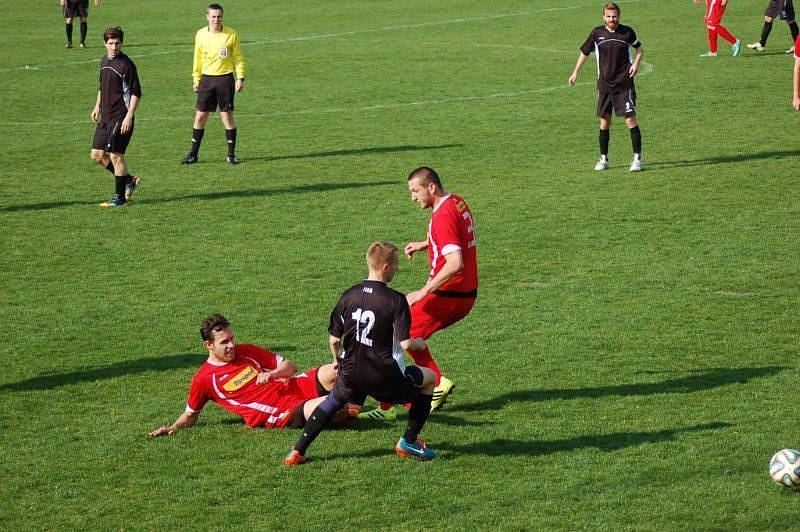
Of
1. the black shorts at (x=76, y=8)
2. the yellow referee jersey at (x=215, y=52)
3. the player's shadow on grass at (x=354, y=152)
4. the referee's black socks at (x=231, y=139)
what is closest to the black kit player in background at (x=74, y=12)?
the black shorts at (x=76, y=8)

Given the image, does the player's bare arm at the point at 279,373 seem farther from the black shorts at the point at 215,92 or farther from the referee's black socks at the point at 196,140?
the referee's black socks at the point at 196,140

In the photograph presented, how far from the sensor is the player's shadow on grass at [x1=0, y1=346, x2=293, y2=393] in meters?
10.7

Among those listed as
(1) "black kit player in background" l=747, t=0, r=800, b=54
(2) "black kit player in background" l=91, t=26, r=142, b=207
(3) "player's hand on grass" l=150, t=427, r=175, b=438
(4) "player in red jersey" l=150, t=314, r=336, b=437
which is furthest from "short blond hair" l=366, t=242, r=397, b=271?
(1) "black kit player in background" l=747, t=0, r=800, b=54

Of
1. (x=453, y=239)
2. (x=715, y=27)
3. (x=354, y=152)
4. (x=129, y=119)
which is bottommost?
(x=354, y=152)

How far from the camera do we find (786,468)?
791cm

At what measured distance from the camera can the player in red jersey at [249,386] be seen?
9.35 metres

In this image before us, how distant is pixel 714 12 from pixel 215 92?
1493cm

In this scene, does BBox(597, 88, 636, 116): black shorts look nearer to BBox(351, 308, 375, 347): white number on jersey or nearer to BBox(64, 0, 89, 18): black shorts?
BBox(351, 308, 375, 347): white number on jersey

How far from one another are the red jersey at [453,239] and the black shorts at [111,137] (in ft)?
27.3

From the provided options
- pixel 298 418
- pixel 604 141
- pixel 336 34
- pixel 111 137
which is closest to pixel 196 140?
pixel 111 137

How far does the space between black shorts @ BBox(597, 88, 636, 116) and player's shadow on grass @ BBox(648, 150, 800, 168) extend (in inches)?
54.3

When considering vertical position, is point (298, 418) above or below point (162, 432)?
above

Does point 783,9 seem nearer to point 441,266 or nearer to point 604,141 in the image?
point 604,141

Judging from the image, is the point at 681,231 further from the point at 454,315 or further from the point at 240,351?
the point at 240,351
